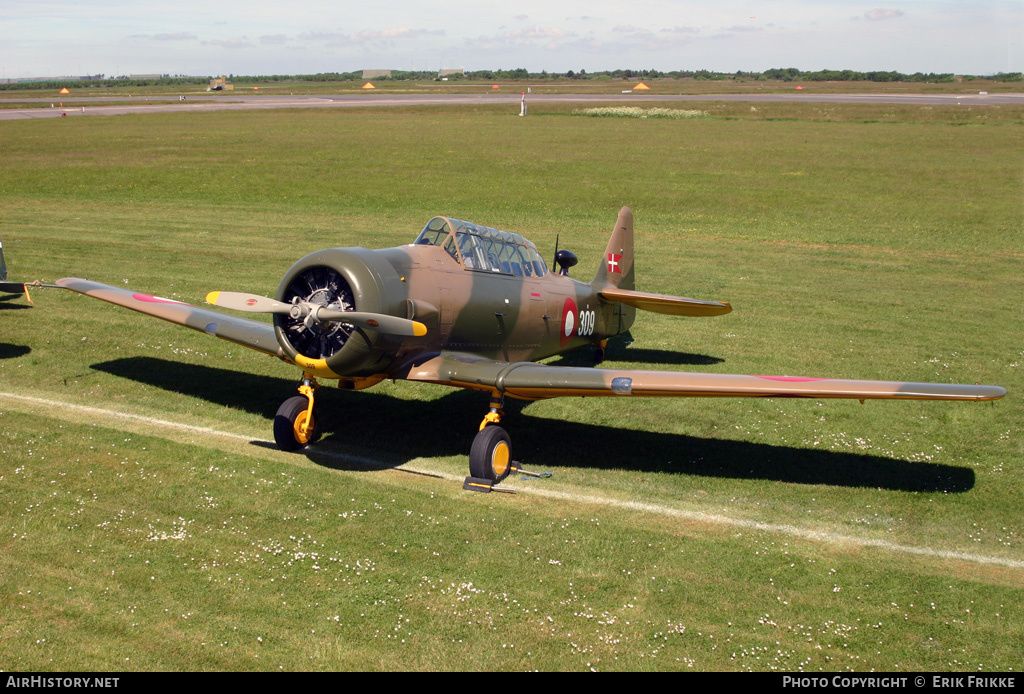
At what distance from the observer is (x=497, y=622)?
21.7 feet

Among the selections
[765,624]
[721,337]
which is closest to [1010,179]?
[721,337]

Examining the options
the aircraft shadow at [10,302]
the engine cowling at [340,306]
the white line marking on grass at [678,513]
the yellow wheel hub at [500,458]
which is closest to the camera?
the white line marking on grass at [678,513]

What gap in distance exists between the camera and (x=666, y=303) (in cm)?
1302

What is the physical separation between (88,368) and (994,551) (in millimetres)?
12088

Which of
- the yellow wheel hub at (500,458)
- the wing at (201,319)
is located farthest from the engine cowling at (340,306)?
the yellow wheel hub at (500,458)

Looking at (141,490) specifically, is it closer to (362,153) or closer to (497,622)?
(497,622)

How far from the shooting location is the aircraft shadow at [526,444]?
9742 mm

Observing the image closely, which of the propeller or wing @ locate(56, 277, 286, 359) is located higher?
the propeller

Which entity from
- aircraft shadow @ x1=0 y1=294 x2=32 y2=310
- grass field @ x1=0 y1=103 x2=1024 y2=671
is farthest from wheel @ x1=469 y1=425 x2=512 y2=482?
aircraft shadow @ x1=0 y1=294 x2=32 y2=310

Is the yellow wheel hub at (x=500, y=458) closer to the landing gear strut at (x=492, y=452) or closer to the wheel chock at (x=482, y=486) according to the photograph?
the landing gear strut at (x=492, y=452)

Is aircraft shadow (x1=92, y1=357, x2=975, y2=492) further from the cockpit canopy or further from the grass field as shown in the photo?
the cockpit canopy

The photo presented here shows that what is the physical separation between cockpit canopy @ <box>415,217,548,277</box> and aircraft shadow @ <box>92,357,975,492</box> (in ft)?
6.91

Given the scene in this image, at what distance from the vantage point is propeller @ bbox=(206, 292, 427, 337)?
341 inches

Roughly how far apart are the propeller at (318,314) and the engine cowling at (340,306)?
10cm
